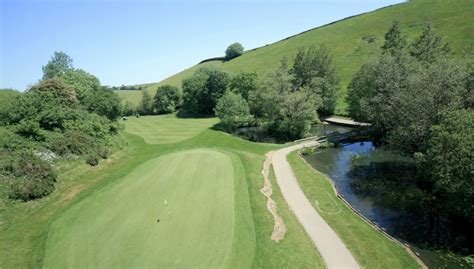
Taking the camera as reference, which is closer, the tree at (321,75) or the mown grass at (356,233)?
the mown grass at (356,233)

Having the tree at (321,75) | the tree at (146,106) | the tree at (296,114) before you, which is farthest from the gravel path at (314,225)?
the tree at (146,106)

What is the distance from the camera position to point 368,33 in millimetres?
99688

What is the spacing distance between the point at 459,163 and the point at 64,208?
31265mm

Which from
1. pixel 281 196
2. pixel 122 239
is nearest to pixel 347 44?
pixel 281 196

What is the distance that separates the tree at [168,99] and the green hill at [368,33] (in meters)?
23.3

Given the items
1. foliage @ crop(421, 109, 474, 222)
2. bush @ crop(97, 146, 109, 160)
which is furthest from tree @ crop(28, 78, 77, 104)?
foliage @ crop(421, 109, 474, 222)

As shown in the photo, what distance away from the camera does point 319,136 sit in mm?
52906

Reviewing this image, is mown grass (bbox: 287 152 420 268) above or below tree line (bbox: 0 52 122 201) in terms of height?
below

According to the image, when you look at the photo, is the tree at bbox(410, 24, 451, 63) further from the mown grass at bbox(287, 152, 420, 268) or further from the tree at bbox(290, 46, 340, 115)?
the mown grass at bbox(287, 152, 420, 268)

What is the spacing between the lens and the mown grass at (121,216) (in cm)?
1902

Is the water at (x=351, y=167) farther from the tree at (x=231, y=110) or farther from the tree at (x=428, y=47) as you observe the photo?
the tree at (x=428, y=47)

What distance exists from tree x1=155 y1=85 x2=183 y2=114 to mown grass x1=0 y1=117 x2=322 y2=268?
52839mm

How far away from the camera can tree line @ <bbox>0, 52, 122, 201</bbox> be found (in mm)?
29981

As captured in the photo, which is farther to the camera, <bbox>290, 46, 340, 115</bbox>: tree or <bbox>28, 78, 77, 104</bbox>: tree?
<bbox>290, 46, 340, 115</bbox>: tree
